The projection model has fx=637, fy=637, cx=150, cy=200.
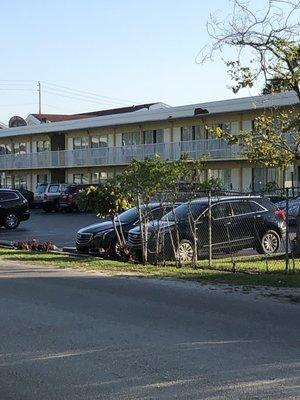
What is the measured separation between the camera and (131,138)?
1826 inches

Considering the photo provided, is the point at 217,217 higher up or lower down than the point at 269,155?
lower down

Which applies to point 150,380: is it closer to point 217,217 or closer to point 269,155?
Result: point 269,155

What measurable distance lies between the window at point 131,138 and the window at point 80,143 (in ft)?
14.6

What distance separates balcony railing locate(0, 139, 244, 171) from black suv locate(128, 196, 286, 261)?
16353mm

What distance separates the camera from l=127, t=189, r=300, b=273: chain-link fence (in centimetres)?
1452

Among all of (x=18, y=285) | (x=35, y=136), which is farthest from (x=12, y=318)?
(x=35, y=136)

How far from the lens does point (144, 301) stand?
378 inches

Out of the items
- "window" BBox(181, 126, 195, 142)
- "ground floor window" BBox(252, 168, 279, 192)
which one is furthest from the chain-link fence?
"window" BBox(181, 126, 195, 142)

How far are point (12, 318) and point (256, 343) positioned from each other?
10.4 feet

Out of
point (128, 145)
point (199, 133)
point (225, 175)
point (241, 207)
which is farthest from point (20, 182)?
point (241, 207)

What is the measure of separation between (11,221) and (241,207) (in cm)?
1381

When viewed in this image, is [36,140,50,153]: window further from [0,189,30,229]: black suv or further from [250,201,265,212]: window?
[250,201,265,212]: window

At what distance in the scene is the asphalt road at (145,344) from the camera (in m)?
5.34

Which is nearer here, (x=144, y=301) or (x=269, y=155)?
(x=144, y=301)
